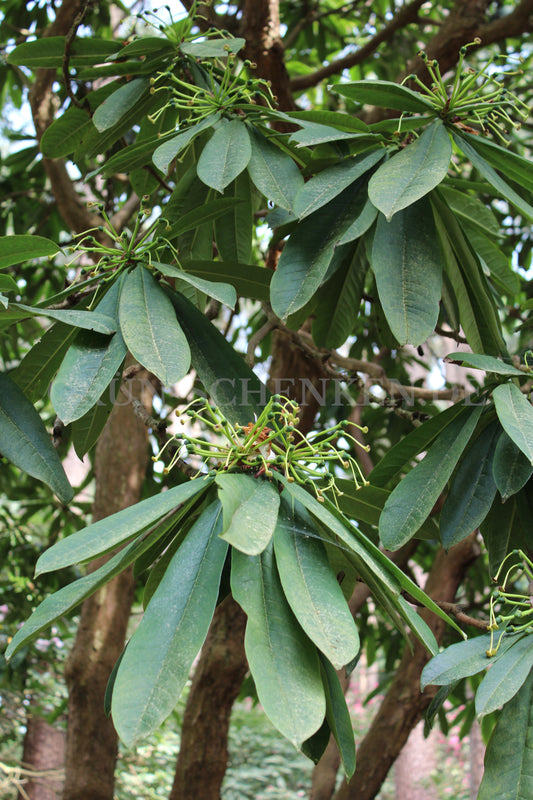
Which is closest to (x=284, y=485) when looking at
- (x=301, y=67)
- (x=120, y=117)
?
(x=120, y=117)

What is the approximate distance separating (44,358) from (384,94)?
0.63m

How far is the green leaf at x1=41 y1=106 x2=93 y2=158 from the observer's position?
1615 mm

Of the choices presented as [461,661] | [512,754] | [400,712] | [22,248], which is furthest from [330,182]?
[400,712]

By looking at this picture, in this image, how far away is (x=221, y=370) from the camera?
1216 millimetres

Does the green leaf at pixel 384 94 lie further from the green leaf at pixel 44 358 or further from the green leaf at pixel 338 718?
the green leaf at pixel 338 718

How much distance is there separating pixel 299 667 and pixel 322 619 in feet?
0.17

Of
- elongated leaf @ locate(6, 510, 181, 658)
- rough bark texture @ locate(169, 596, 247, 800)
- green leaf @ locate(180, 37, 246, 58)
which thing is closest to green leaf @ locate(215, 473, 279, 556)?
elongated leaf @ locate(6, 510, 181, 658)

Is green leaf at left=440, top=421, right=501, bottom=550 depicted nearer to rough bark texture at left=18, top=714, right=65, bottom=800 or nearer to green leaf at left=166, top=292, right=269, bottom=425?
green leaf at left=166, top=292, right=269, bottom=425

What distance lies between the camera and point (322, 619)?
2.67ft

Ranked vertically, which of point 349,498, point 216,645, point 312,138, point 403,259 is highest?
point 312,138

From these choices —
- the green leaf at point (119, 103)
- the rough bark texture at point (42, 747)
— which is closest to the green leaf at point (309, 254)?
the green leaf at point (119, 103)

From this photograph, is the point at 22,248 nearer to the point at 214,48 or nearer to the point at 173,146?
the point at 173,146

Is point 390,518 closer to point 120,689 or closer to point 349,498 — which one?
point 349,498

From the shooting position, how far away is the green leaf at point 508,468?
1.10 metres
